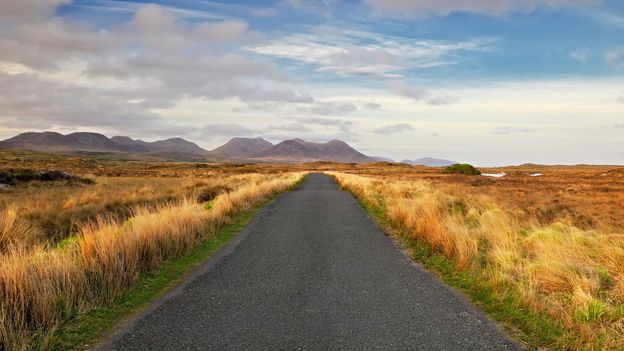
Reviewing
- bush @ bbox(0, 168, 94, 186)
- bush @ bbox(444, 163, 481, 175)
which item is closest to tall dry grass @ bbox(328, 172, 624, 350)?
bush @ bbox(0, 168, 94, 186)

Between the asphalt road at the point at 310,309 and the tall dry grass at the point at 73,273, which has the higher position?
the tall dry grass at the point at 73,273

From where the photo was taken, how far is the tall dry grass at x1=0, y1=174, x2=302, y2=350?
5285 mm

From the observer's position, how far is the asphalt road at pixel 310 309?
207 inches

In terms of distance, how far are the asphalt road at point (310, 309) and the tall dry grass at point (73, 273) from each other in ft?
2.98

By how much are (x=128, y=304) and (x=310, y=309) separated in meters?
2.87

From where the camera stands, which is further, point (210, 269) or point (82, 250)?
point (210, 269)

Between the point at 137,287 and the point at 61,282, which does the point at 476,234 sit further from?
the point at 61,282

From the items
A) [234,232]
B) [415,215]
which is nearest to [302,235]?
[234,232]

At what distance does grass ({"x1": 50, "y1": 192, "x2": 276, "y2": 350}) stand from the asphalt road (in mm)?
277

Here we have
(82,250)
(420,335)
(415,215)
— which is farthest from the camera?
(415,215)

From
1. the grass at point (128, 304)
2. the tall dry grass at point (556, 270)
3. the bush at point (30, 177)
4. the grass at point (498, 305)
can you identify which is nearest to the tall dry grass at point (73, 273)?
the grass at point (128, 304)

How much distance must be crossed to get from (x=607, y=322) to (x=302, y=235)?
896 centimetres

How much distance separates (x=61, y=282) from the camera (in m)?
6.47

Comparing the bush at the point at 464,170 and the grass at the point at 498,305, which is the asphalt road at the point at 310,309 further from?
the bush at the point at 464,170
